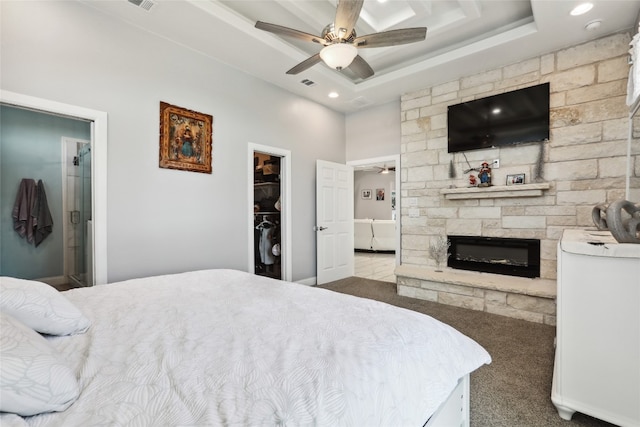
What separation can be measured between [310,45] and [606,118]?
3308mm

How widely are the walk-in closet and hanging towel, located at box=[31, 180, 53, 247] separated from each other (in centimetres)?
274

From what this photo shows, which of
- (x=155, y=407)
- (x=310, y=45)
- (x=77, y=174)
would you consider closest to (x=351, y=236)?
(x=310, y=45)

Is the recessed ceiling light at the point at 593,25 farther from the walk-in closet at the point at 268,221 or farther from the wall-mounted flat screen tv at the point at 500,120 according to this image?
the walk-in closet at the point at 268,221

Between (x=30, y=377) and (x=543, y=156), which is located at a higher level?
(x=543, y=156)

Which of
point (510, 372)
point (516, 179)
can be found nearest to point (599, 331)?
point (510, 372)

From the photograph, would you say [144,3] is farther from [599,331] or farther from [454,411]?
[599,331]

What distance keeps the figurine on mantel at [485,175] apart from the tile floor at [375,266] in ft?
6.65

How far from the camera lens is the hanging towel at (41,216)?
3721mm

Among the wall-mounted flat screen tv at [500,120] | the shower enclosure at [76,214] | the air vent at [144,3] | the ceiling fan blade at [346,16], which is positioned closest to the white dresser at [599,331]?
the ceiling fan blade at [346,16]

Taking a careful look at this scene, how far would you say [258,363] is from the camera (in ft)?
2.96

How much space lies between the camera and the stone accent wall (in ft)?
9.80

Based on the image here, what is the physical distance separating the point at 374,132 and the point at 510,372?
12.6 ft

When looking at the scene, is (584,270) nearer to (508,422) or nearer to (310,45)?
(508,422)

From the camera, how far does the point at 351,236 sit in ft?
17.1
